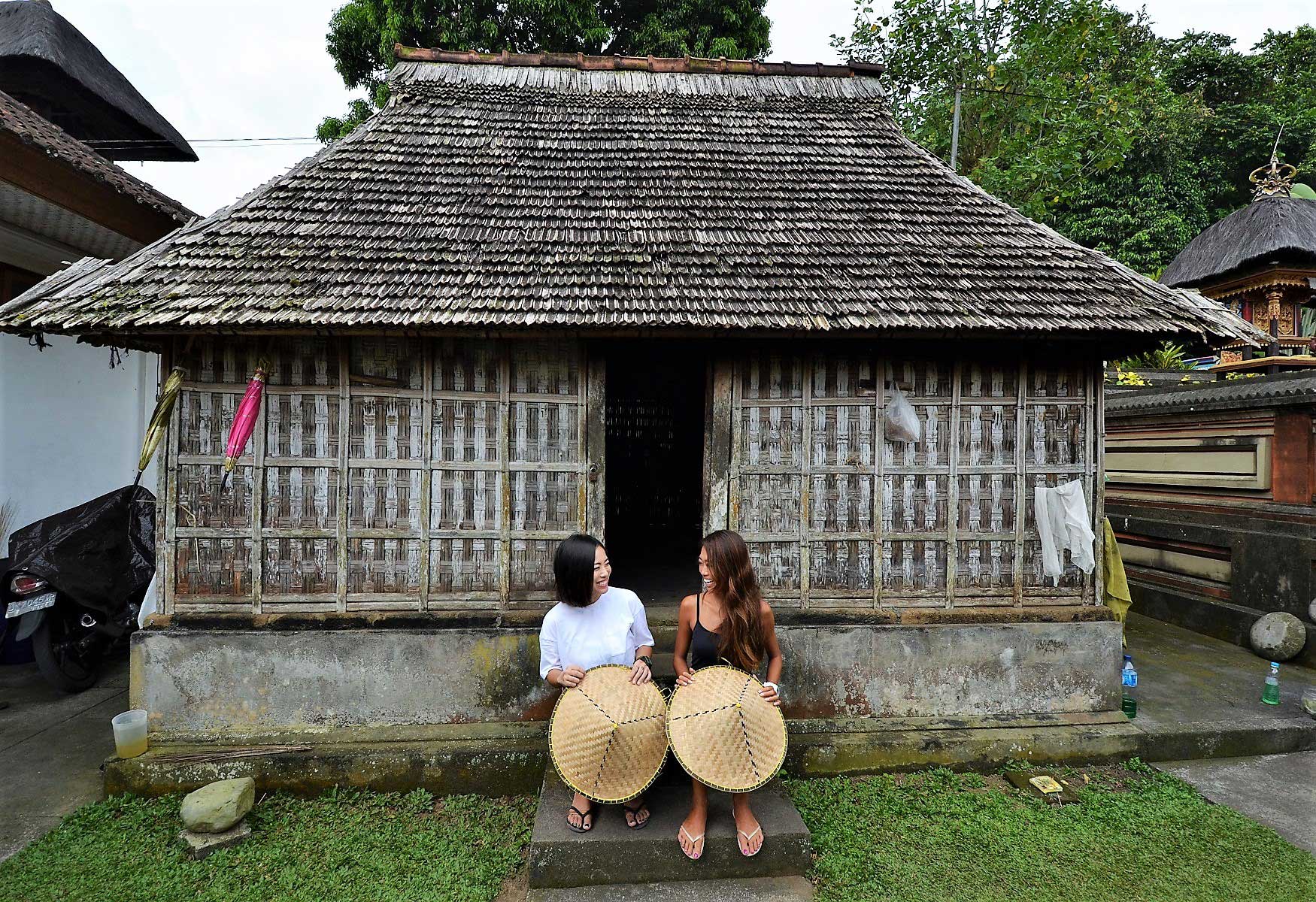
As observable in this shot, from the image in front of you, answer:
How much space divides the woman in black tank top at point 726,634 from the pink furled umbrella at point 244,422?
3120 mm

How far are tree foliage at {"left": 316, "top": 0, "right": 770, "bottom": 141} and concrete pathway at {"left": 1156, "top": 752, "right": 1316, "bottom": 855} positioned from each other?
536 inches

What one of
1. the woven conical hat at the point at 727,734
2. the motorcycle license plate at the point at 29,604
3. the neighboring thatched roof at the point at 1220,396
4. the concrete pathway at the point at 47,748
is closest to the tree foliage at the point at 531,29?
the neighboring thatched roof at the point at 1220,396

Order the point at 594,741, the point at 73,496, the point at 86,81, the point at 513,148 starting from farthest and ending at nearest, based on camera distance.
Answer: the point at 86,81
the point at 73,496
the point at 513,148
the point at 594,741

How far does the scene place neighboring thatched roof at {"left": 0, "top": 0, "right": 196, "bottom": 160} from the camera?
827 cm

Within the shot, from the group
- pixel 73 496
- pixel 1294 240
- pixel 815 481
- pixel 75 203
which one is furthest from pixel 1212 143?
pixel 73 496

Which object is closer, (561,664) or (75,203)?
(561,664)

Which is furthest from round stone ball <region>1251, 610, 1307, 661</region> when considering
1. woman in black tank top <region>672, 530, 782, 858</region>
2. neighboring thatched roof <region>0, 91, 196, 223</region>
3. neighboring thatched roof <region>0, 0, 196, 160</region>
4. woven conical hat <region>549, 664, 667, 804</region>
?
neighboring thatched roof <region>0, 0, 196, 160</region>

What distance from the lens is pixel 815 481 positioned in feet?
14.7

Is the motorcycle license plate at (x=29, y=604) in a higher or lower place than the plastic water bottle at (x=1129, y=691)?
higher

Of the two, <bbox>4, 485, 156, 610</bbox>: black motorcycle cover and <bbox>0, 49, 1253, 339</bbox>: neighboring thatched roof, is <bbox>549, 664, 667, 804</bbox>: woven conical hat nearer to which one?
<bbox>0, 49, 1253, 339</bbox>: neighboring thatched roof

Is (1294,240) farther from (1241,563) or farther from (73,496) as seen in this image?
(73,496)

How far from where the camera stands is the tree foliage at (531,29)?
39.8ft

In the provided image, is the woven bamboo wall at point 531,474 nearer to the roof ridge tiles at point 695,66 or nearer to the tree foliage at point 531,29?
the roof ridge tiles at point 695,66

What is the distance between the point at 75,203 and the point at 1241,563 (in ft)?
42.0
